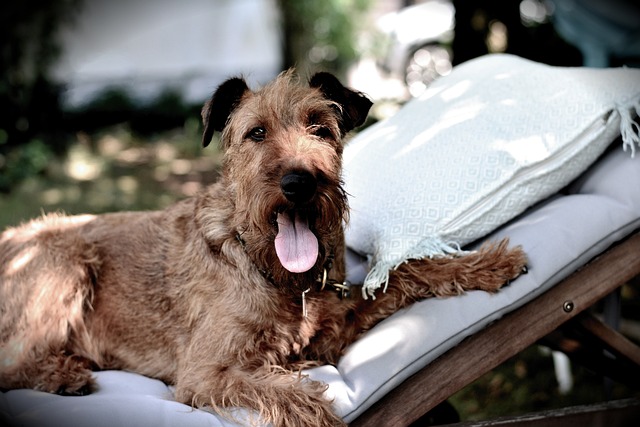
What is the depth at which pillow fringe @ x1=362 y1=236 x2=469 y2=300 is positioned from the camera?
3.05 meters

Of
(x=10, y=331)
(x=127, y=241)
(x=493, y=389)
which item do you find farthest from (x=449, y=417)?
(x=10, y=331)

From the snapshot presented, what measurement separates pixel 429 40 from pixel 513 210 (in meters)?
10.9

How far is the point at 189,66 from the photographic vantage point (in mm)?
13328

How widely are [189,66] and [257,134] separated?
10948 mm

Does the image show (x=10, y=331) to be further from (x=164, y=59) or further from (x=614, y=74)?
(x=164, y=59)

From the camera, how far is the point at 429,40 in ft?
44.1

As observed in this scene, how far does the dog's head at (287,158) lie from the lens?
8.81 ft

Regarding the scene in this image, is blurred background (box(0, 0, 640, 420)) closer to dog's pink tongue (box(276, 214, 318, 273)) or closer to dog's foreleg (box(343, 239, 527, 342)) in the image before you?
dog's foreleg (box(343, 239, 527, 342))

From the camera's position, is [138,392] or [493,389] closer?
[138,392]

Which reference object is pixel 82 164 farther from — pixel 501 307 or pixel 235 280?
pixel 501 307

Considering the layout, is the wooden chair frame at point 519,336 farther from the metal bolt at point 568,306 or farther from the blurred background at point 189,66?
the blurred background at point 189,66

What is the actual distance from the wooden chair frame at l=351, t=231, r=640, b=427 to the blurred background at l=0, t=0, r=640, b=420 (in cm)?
153

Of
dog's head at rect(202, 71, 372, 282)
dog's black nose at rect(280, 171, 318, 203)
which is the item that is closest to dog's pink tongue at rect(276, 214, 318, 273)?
dog's head at rect(202, 71, 372, 282)

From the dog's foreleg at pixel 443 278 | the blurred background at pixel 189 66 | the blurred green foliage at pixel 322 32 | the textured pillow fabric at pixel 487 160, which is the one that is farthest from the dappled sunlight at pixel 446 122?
the blurred green foliage at pixel 322 32
